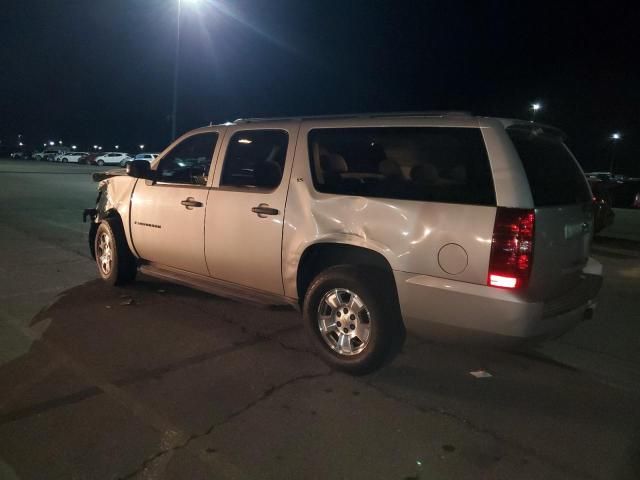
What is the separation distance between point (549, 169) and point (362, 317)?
175cm

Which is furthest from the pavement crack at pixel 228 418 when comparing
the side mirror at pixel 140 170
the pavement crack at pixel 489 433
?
the side mirror at pixel 140 170

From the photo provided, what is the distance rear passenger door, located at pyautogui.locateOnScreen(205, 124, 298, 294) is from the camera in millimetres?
4430

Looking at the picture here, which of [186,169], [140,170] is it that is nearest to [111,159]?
[186,169]

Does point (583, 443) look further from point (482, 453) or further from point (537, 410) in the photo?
point (482, 453)

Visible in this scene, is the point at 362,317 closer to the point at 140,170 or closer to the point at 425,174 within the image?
the point at 425,174

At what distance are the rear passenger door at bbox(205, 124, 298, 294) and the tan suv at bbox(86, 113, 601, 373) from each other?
0.04 ft

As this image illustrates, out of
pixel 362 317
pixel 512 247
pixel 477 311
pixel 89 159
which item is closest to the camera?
pixel 512 247

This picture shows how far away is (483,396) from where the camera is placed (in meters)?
3.78

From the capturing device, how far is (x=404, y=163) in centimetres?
446

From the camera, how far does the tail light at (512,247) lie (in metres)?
3.21

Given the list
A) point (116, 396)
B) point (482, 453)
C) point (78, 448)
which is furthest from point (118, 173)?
point (482, 453)

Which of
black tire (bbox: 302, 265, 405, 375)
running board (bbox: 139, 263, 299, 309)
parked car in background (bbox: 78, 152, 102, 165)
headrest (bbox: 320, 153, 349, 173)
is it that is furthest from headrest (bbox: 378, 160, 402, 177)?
parked car in background (bbox: 78, 152, 102, 165)

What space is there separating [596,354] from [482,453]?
2265 mm

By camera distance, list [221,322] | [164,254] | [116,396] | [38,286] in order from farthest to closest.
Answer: [38,286]
[164,254]
[221,322]
[116,396]
